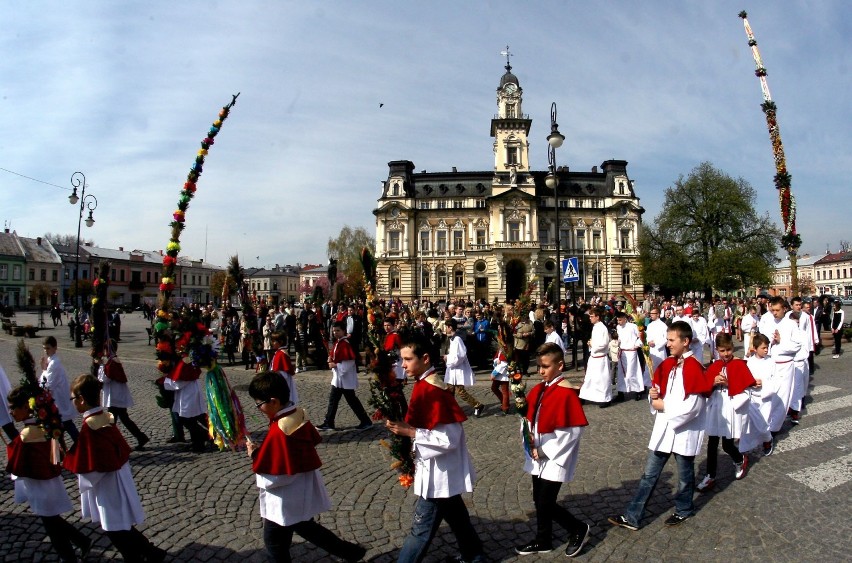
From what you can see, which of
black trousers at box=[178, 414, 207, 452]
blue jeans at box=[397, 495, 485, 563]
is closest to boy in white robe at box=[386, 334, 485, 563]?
blue jeans at box=[397, 495, 485, 563]

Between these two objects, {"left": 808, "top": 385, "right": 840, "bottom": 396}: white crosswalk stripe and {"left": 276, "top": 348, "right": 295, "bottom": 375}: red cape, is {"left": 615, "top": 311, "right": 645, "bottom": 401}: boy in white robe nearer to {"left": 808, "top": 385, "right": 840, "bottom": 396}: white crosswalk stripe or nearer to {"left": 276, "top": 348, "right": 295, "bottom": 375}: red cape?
{"left": 808, "top": 385, "right": 840, "bottom": 396}: white crosswalk stripe

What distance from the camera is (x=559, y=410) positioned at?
399 centimetres

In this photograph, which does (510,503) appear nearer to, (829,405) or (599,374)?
(599,374)

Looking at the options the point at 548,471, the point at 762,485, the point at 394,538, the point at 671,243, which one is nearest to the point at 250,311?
the point at 394,538

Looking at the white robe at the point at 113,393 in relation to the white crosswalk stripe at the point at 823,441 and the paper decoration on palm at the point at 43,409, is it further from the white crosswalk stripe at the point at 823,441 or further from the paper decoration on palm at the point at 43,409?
the white crosswalk stripe at the point at 823,441

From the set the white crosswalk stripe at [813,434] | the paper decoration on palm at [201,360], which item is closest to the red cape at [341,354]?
the paper decoration on palm at [201,360]

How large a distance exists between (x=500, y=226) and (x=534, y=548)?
58958 millimetres

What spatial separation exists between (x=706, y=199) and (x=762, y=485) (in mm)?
→ 42901

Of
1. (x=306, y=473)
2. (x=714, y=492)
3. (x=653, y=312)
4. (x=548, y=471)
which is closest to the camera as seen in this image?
(x=306, y=473)

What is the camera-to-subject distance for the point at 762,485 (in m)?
5.40

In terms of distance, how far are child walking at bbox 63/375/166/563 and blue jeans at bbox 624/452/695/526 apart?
3.99 meters

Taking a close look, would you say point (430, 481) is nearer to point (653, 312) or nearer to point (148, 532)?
point (148, 532)

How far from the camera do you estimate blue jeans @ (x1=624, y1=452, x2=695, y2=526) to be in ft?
14.4

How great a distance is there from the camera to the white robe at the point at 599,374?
29.5 ft
